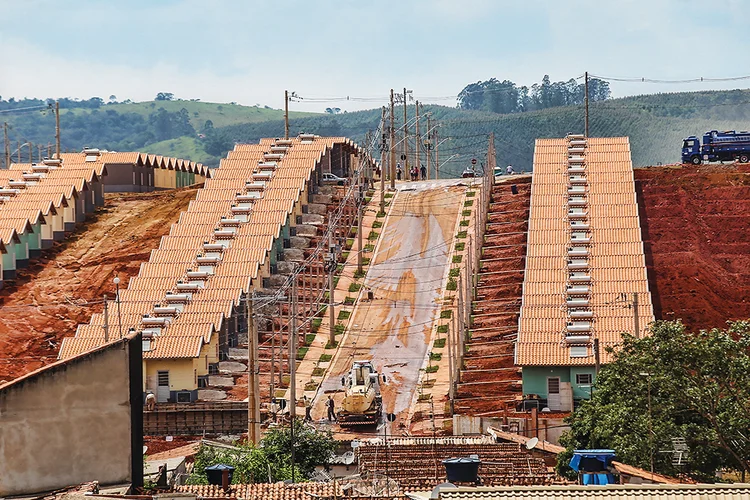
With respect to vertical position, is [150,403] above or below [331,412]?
above

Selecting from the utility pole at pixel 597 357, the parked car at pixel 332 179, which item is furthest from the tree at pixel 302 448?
the parked car at pixel 332 179

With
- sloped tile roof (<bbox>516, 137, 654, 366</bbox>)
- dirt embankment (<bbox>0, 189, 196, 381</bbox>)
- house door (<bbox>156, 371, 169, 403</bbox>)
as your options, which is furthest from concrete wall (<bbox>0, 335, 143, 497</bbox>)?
dirt embankment (<bbox>0, 189, 196, 381</bbox>)

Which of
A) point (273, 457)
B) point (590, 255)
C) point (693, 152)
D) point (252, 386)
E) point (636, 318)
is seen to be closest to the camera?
point (273, 457)

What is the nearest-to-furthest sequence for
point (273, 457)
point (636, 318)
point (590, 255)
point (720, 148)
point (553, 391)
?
point (273, 457), point (636, 318), point (553, 391), point (590, 255), point (720, 148)

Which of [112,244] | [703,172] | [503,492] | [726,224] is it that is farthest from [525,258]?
[503,492]

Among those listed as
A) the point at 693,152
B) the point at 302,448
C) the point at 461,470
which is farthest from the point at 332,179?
the point at 461,470

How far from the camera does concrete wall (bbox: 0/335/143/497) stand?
126ft

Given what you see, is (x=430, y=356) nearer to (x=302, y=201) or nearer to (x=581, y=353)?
(x=581, y=353)

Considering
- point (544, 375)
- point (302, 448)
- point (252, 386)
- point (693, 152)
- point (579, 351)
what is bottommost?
point (302, 448)

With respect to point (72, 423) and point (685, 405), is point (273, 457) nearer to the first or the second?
point (685, 405)

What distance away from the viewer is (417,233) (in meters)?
114

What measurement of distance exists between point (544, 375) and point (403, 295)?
71.5 ft

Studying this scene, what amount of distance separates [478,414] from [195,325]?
18815 millimetres

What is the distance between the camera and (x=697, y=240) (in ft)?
346
